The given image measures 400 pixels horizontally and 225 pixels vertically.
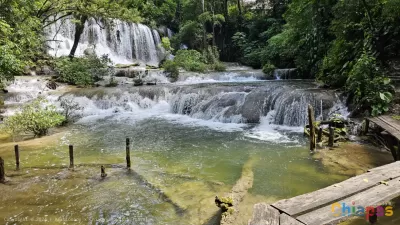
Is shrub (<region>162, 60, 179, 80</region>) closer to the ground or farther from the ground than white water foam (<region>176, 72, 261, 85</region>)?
farther from the ground

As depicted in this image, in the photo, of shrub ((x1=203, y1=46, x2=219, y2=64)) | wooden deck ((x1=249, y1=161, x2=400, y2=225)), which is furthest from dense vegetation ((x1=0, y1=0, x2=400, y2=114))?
wooden deck ((x1=249, y1=161, x2=400, y2=225))

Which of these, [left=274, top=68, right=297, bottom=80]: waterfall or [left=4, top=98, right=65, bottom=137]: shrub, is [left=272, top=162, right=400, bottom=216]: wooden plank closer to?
[left=4, top=98, right=65, bottom=137]: shrub

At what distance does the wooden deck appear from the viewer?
2.87 m

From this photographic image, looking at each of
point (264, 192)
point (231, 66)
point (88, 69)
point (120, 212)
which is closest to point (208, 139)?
point (264, 192)

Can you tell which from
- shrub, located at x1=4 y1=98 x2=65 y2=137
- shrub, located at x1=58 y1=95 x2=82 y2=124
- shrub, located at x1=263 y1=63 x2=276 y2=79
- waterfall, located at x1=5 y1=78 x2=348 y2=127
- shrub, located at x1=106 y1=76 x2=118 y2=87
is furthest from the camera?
shrub, located at x1=263 y1=63 x2=276 y2=79

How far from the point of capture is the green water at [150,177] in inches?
191

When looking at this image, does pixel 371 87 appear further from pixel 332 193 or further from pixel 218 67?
pixel 218 67

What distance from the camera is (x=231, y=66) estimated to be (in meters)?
25.4

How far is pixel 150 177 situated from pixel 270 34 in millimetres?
20742

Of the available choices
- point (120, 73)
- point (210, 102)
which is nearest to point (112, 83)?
point (120, 73)

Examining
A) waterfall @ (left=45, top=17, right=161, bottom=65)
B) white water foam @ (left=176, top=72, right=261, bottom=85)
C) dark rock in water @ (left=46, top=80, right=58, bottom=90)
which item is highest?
waterfall @ (left=45, top=17, right=161, bottom=65)

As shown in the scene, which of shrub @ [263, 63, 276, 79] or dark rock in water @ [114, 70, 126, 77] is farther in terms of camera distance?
dark rock in water @ [114, 70, 126, 77]

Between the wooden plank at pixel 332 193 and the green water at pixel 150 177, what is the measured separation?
1.66 m

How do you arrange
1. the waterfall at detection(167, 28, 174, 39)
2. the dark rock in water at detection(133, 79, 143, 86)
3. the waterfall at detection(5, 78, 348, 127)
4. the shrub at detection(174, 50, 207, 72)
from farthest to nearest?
the waterfall at detection(167, 28, 174, 39) → the shrub at detection(174, 50, 207, 72) → the dark rock in water at detection(133, 79, 143, 86) → the waterfall at detection(5, 78, 348, 127)
